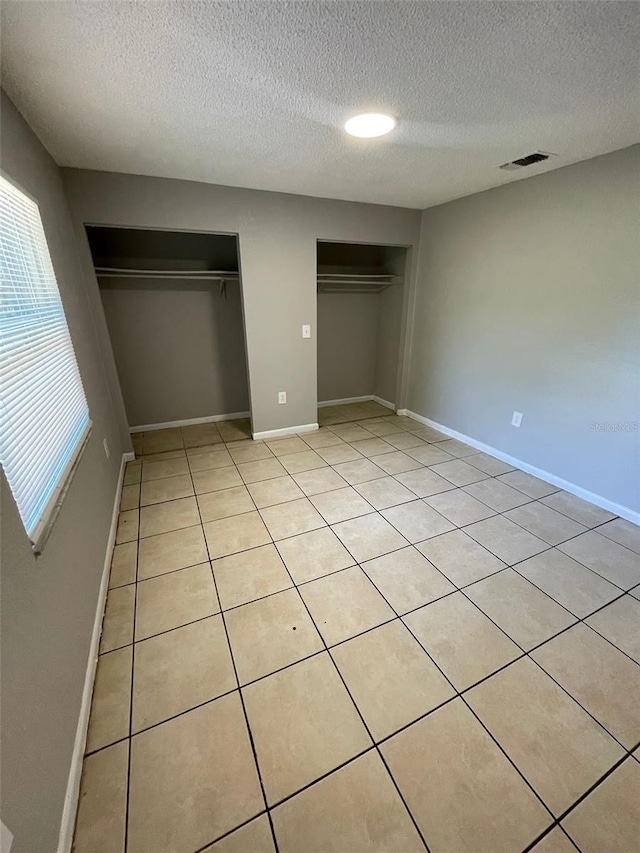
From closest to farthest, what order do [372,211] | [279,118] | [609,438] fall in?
1. [279,118]
2. [609,438]
3. [372,211]

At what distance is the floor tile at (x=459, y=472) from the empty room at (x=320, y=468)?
0.02 m

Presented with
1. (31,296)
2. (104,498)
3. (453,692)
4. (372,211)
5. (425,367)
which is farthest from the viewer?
(425,367)

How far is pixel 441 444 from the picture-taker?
11.1ft

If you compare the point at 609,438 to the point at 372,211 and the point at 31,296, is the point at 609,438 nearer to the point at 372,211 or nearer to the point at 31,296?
Result: the point at 372,211

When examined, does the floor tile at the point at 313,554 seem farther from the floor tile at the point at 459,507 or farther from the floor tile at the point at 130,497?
the floor tile at the point at 130,497

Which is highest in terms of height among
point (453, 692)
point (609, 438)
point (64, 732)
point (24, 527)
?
point (24, 527)

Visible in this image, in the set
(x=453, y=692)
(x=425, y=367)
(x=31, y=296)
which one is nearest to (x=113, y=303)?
(x=31, y=296)

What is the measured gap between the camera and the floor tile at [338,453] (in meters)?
3.09

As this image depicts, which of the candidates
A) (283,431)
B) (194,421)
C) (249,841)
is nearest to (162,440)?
(194,421)

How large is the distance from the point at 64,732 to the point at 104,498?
50.1 inches

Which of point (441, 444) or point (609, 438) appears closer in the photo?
point (609, 438)

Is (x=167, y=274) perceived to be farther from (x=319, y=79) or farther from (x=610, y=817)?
(x=610, y=817)

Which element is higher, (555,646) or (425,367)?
(425,367)

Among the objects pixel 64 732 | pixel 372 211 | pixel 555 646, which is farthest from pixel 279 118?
pixel 555 646
